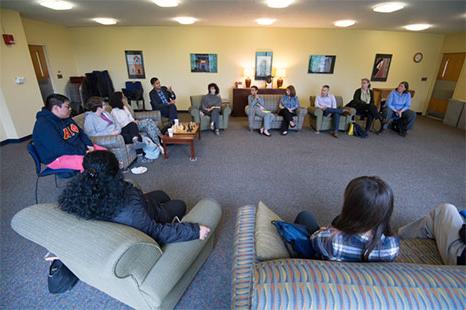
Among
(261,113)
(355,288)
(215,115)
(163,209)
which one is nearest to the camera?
(355,288)

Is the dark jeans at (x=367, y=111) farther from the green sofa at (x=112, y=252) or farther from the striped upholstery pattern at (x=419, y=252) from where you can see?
the green sofa at (x=112, y=252)

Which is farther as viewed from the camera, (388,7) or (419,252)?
(388,7)

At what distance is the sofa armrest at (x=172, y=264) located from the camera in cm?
109

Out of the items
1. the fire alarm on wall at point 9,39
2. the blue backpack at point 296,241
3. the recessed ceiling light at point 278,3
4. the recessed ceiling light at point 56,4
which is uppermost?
the recessed ceiling light at point 278,3

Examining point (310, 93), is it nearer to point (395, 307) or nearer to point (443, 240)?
point (443, 240)

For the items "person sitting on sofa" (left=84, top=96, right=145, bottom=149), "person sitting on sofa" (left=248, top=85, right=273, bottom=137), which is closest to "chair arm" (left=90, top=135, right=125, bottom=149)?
"person sitting on sofa" (left=84, top=96, right=145, bottom=149)

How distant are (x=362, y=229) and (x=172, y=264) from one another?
3.14 feet

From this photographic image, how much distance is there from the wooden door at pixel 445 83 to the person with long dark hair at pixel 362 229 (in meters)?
8.38

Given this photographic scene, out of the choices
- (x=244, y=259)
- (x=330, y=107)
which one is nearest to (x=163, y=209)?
(x=244, y=259)

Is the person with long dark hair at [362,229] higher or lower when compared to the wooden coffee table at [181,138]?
higher

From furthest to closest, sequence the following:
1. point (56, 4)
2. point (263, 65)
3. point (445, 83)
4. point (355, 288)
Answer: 1. point (445, 83)
2. point (263, 65)
3. point (56, 4)
4. point (355, 288)

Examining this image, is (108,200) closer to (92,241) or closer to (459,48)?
(92,241)

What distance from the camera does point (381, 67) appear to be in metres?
6.92

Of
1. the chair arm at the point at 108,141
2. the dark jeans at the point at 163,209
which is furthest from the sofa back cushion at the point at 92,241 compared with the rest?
the chair arm at the point at 108,141
